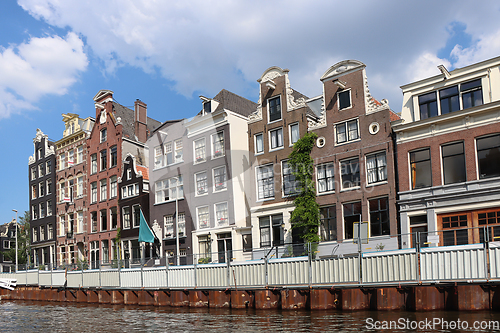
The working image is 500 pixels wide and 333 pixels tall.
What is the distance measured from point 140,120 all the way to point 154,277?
1196 inches

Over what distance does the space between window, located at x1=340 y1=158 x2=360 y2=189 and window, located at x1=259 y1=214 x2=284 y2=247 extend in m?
6.17

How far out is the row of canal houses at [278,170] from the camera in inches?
1189

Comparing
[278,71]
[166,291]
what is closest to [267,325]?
[166,291]

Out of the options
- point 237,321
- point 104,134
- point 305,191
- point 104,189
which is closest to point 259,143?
point 305,191

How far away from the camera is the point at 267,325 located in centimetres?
1977

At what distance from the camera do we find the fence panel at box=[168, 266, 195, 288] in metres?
29.0

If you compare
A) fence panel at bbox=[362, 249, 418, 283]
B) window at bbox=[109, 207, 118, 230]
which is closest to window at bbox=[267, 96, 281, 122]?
fence panel at bbox=[362, 249, 418, 283]

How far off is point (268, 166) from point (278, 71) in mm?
7923

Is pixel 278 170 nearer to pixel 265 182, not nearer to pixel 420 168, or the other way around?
pixel 265 182

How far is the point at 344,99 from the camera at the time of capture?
36.5 metres

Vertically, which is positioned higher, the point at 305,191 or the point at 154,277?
the point at 305,191

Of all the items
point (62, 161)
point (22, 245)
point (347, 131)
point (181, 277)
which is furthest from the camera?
point (22, 245)

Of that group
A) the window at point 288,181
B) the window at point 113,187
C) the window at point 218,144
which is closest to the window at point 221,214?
the window at point 218,144

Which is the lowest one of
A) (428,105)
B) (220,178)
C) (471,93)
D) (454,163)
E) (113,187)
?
(454,163)
